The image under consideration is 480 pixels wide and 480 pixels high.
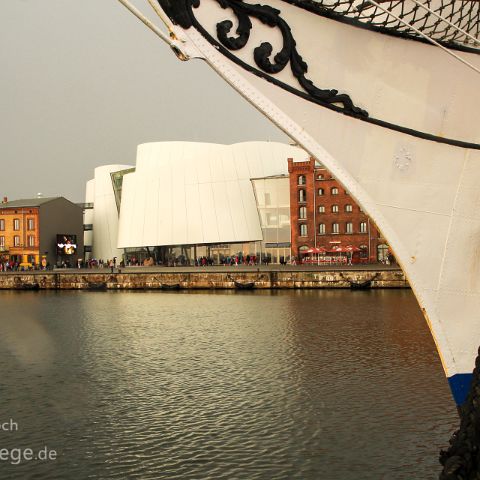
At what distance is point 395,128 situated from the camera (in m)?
6.14

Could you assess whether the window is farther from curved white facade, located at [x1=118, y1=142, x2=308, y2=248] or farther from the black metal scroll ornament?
the black metal scroll ornament

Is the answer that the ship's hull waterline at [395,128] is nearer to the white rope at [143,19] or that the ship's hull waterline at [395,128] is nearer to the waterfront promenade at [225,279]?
the white rope at [143,19]

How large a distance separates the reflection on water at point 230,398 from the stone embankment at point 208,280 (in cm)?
1553

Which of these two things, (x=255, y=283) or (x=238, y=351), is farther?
(x=255, y=283)

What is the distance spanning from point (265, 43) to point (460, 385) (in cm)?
389

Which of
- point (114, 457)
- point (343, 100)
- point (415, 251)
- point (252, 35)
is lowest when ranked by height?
point (114, 457)

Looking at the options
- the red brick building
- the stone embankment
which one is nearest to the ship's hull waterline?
the stone embankment

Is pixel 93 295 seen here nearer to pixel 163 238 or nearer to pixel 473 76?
pixel 163 238

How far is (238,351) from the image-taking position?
70.2 ft

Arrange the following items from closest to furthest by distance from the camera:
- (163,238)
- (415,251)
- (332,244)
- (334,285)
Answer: (415,251), (334,285), (332,244), (163,238)

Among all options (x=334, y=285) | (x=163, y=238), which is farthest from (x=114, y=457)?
(x=163, y=238)

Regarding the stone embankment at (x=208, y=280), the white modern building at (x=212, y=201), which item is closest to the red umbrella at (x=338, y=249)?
the white modern building at (x=212, y=201)

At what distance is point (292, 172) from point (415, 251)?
55.9 metres

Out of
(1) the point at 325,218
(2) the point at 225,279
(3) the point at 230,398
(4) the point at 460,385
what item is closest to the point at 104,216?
(1) the point at 325,218
